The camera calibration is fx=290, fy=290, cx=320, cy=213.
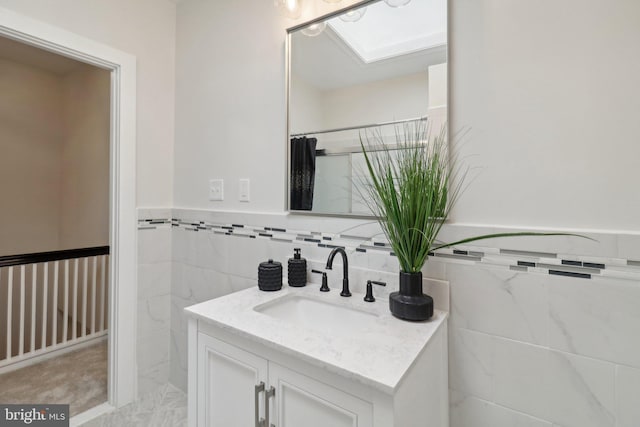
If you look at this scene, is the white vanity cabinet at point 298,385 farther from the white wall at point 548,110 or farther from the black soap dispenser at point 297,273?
the white wall at point 548,110

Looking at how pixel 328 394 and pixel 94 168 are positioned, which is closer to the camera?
pixel 328 394

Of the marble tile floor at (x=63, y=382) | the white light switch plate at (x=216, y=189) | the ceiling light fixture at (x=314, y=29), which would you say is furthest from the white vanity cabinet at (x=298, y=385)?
the marble tile floor at (x=63, y=382)

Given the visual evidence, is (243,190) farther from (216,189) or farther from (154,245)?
(154,245)

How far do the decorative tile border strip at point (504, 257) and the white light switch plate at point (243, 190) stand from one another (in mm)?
204

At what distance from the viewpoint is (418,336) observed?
807mm

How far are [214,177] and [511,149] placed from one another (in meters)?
1.49

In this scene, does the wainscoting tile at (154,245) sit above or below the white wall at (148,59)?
below

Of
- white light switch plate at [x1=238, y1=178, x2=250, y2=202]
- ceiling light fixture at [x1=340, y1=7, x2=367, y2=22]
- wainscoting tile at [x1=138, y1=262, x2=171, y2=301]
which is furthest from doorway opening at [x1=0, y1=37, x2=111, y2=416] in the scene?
ceiling light fixture at [x1=340, y1=7, x2=367, y2=22]

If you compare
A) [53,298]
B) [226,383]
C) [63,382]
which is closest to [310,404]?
[226,383]

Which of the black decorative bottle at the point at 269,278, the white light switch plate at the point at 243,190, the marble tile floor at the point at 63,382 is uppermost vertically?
the white light switch plate at the point at 243,190

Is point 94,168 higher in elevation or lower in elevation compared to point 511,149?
higher

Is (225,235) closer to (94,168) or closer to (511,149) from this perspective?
(511,149)

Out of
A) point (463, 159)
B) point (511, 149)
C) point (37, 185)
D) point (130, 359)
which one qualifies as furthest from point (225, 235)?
point (37, 185)

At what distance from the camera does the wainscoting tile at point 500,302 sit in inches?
34.0
